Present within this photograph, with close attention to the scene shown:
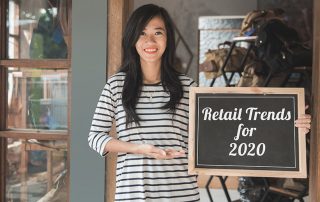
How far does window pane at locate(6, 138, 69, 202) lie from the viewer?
2.33 m

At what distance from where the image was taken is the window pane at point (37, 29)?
2303 millimetres

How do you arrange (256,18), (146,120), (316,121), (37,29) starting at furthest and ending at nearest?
(256,18)
(37,29)
(316,121)
(146,120)

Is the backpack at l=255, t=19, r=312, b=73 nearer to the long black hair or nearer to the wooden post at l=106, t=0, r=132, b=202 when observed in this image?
the wooden post at l=106, t=0, r=132, b=202

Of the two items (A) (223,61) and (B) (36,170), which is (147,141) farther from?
(A) (223,61)

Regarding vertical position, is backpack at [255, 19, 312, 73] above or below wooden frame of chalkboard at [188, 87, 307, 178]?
above

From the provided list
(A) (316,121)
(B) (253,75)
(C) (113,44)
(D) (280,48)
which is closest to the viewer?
(A) (316,121)

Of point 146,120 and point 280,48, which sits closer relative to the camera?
point 146,120

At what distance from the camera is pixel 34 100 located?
7.83 feet

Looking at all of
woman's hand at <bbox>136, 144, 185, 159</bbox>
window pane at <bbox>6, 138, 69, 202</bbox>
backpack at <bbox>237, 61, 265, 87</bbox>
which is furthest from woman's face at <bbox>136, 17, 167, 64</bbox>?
backpack at <bbox>237, 61, 265, 87</bbox>

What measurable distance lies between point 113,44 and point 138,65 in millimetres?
483

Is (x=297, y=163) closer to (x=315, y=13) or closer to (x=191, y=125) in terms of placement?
(x=191, y=125)

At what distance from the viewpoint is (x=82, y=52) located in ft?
7.14

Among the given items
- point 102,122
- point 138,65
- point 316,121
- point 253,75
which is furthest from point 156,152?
point 253,75

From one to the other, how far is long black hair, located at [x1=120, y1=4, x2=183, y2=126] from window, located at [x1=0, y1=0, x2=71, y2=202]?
2.26ft
